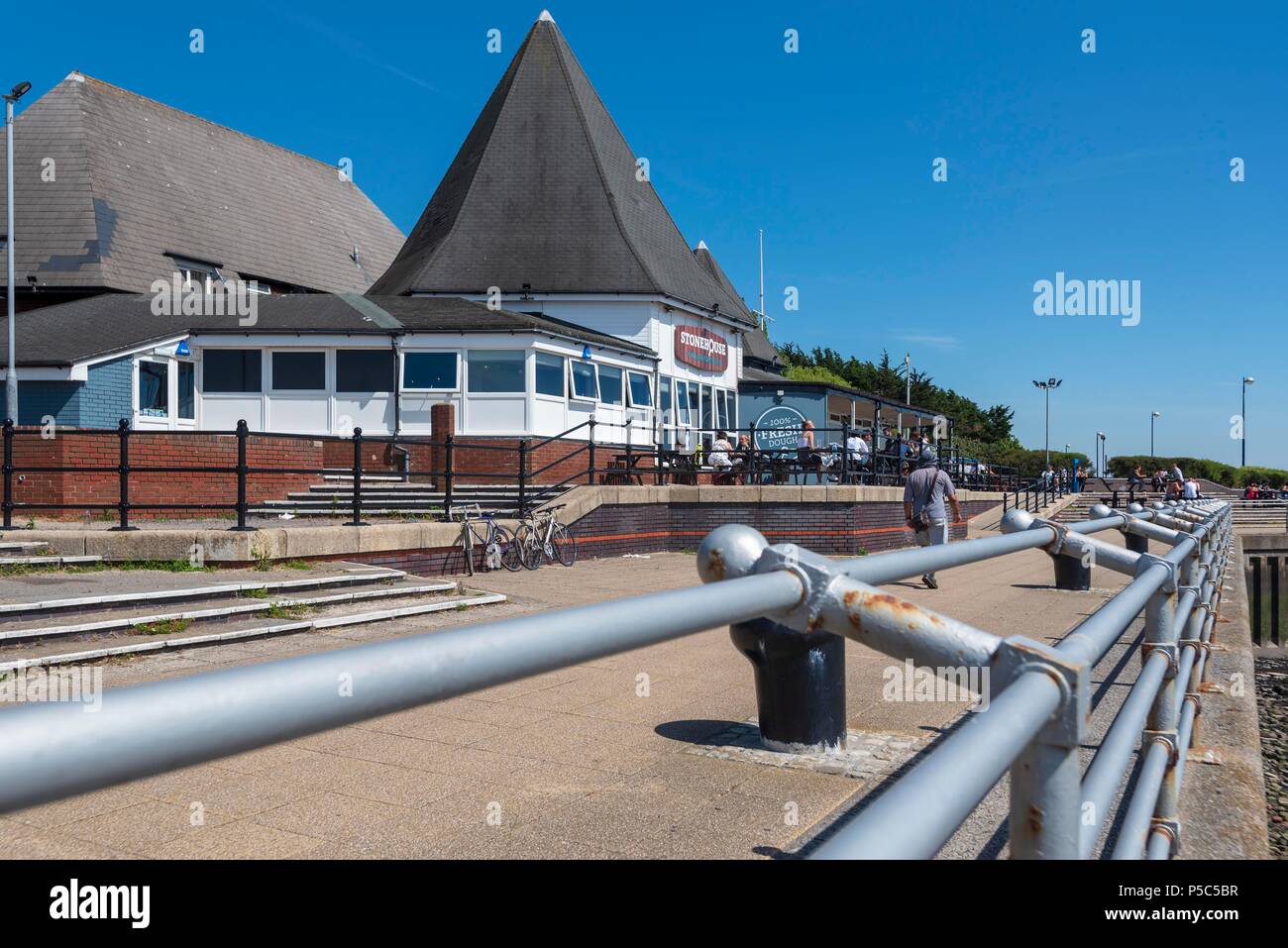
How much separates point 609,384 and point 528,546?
1039 centimetres

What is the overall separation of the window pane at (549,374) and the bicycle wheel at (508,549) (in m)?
7.84

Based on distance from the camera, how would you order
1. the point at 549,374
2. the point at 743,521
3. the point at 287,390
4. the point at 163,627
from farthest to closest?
the point at 549,374 < the point at 287,390 < the point at 743,521 < the point at 163,627

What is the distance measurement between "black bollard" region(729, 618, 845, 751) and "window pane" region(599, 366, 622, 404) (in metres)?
21.0

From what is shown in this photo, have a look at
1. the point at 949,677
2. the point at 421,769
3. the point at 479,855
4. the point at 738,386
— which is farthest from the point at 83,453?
the point at 738,386

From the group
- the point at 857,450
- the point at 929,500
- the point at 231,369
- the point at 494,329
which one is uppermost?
the point at 494,329

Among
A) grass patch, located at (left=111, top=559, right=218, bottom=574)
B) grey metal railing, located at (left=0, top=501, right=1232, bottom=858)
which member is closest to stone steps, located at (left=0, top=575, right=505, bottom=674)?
grass patch, located at (left=111, top=559, right=218, bottom=574)

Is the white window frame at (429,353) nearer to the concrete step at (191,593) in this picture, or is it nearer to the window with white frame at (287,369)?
the window with white frame at (287,369)

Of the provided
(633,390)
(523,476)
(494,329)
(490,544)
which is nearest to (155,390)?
(494,329)

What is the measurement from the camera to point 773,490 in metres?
21.2

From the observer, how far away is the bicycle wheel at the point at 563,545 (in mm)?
17656

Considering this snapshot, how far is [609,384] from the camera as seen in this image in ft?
87.6

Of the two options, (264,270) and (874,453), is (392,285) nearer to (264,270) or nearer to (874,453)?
(264,270)

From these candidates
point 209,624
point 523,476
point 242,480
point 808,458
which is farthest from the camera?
point 808,458

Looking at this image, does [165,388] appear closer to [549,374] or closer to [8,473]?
[549,374]
